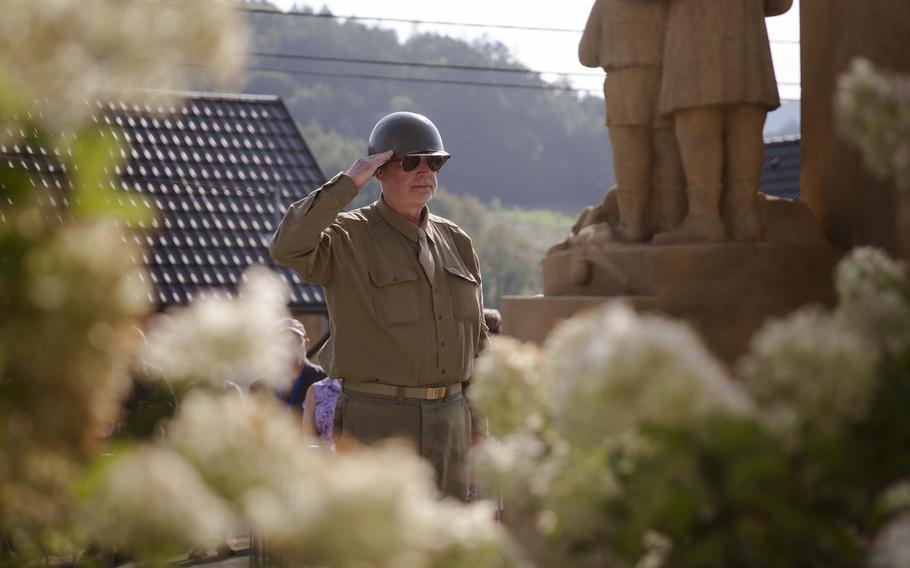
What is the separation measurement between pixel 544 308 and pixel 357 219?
760 millimetres

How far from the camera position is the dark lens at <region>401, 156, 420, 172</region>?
4258 mm

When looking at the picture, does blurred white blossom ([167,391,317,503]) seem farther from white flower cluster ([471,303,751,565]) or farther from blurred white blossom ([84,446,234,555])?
white flower cluster ([471,303,751,565])

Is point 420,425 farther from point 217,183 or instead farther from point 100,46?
point 217,183

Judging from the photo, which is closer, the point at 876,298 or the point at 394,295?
the point at 876,298

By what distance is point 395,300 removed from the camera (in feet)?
13.4

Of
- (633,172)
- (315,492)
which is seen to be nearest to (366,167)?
(633,172)

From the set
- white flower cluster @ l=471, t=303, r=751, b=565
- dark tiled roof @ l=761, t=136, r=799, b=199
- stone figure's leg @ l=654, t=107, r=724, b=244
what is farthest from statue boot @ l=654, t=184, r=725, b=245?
dark tiled roof @ l=761, t=136, r=799, b=199

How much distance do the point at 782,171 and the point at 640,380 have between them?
2101cm

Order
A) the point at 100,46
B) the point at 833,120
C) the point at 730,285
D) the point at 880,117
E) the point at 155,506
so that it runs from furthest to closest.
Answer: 1. the point at 730,285
2. the point at 833,120
3. the point at 880,117
4. the point at 100,46
5. the point at 155,506

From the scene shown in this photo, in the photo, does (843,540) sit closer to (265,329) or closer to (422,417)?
(265,329)

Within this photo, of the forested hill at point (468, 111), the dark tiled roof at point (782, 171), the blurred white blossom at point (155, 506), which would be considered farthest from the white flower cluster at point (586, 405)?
the forested hill at point (468, 111)

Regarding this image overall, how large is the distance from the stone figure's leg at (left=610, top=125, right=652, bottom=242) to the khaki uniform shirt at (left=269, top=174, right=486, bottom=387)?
2.14 feet

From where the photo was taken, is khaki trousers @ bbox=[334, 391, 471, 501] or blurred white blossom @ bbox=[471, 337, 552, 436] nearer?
blurred white blossom @ bbox=[471, 337, 552, 436]

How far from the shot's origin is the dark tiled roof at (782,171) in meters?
20.3
